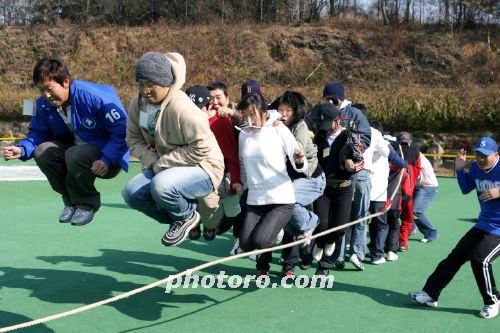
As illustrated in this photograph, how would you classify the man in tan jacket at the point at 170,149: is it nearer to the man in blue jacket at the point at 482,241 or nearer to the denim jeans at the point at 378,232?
the man in blue jacket at the point at 482,241

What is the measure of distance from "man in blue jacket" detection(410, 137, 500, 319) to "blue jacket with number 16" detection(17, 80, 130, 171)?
317 cm

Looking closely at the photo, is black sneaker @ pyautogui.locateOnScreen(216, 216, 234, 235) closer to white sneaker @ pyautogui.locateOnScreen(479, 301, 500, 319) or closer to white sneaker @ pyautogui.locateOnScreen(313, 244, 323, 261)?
white sneaker @ pyautogui.locateOnScreen(313, 244, 323, 261)

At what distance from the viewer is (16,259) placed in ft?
27.5

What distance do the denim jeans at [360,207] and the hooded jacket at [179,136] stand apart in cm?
282

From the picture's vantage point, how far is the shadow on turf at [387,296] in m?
6.38

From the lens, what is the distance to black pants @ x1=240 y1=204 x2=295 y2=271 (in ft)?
19.9

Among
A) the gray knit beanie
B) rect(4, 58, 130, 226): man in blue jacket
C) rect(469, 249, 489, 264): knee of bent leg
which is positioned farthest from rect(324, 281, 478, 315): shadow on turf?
the gray knit beanie

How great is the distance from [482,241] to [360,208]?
2050mm

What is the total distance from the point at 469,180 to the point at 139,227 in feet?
18.8

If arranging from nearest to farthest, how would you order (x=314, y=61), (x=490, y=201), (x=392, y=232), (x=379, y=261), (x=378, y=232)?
(x=490, y=201)
(x=379, y=261)
(x=378, y=232)
(x=392, y=232)
(x=314, y=61)

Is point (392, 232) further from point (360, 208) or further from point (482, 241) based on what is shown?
point (482, 241)

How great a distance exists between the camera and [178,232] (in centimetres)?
545

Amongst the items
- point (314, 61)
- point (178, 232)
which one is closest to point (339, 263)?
point (178, 232)

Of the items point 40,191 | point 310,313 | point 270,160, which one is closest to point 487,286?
point 310,313
